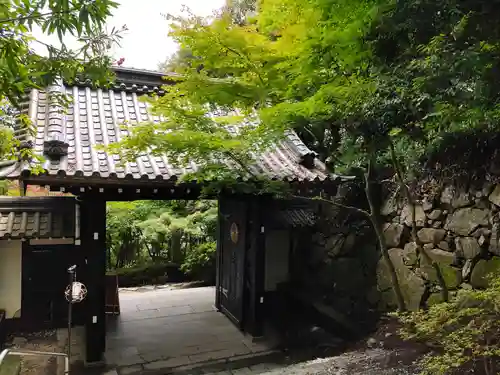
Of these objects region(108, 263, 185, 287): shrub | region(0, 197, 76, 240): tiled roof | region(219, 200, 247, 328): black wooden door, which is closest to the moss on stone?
region(0, 197, 76, 240): tiled roof

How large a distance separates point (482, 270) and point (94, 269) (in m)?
6.13

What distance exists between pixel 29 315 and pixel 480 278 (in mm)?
7657

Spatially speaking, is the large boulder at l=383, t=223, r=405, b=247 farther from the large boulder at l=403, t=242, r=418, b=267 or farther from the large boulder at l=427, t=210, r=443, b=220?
the large boulder at l=427, t=210, r=443, b=220

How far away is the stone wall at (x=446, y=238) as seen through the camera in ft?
18.0

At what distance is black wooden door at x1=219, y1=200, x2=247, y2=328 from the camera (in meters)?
8.17

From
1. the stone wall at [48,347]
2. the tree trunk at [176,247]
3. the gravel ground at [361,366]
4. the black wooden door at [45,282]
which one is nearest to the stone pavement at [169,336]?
the stone wall at [48,347]

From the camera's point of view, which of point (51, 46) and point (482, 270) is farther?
point (482, 270)

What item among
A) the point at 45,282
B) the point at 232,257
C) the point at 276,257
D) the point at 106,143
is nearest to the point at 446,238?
the point at 276,257

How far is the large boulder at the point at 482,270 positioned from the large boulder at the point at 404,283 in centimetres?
94

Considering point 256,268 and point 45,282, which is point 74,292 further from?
point 256,268

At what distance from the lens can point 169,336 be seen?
7957 millimetres

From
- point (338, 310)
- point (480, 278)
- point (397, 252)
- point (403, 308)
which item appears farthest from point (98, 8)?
point (338, 310)

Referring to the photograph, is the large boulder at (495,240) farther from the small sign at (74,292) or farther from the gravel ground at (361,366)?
the small sign at (74,292)

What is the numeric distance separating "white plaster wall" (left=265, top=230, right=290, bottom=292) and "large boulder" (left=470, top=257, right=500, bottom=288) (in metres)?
4.39
